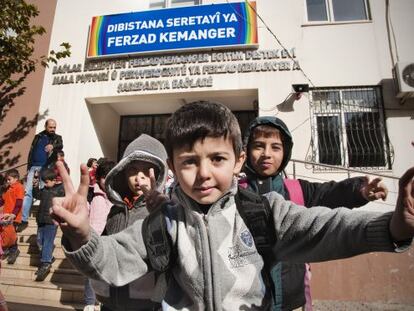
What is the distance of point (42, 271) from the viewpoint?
191 inches

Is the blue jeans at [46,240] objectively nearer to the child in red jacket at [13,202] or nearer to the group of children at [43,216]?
the group of children at [43,216]

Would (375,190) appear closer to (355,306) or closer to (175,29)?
(355,306)

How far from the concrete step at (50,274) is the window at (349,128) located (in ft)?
15.6

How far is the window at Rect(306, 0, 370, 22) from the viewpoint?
7285 millimetres

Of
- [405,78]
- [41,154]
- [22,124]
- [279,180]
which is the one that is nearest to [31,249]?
[41,154]

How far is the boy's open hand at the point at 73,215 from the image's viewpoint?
101 centimetres

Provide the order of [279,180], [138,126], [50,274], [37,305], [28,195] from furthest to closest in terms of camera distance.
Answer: [138,126] → [28,195] → [50,274] → [37,305] → [279,180]

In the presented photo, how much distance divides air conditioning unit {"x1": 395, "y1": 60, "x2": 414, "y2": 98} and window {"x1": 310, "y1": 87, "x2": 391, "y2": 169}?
0.46 meters

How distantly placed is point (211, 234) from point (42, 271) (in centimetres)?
464

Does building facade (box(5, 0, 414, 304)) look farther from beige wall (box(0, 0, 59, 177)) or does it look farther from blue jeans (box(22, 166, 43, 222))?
blue jeans (box(22, 166, 43, 222))

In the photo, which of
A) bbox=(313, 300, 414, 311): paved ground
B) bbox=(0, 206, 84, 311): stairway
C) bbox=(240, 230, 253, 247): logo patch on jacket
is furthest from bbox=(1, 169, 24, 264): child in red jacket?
bbox=(240, 230, 253, 247): logo patch on jacket

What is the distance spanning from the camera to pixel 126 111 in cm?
900

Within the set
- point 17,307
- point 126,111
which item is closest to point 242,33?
point 126,111

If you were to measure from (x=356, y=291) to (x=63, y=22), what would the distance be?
28.9 ft
